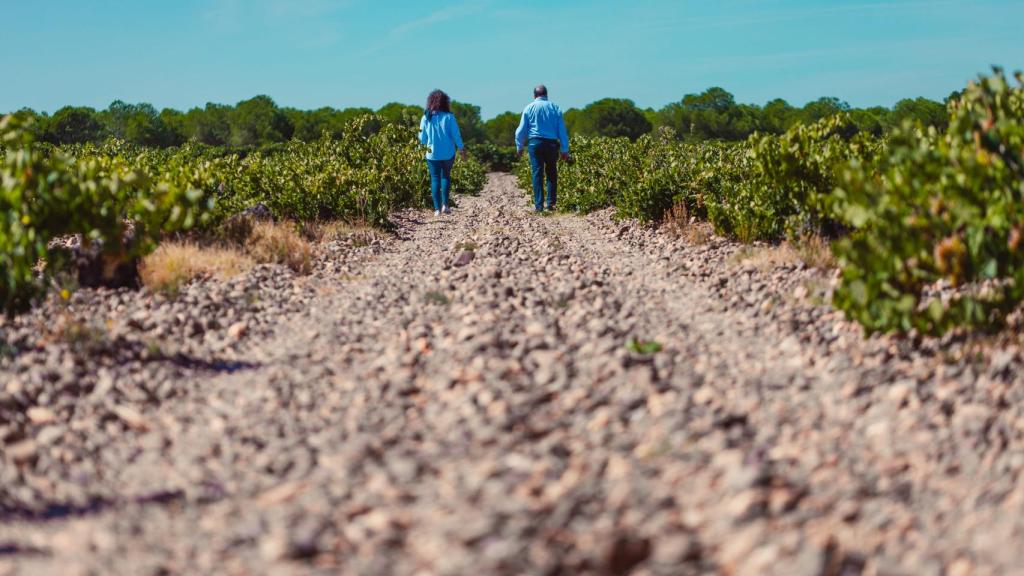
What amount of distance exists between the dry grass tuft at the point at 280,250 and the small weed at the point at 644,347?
481cm

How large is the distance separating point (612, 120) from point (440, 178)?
4121 inches

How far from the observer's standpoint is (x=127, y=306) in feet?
23.3

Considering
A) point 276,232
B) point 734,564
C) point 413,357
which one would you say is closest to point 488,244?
point 276,232

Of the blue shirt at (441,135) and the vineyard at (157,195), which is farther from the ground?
the blue shirt at (441,135)

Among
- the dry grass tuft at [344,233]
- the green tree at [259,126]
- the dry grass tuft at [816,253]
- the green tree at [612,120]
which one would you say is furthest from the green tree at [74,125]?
the dry grass tuft at [816,253]

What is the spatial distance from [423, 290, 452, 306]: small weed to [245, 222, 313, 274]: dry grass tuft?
8.19ft

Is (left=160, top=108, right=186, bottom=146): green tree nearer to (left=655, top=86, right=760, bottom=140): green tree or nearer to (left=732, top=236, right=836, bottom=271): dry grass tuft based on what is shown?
(left=655, top=86, right=760, bottom=140): green tree

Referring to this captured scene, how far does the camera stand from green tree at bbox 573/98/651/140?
115688 mm

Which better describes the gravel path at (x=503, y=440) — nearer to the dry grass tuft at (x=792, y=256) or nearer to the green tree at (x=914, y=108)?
the dry grass tuft at (x=792, y=256)

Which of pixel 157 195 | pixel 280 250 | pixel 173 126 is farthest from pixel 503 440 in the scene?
pixel 173 126

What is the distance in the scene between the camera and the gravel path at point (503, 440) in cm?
306

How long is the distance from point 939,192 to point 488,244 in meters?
6.08

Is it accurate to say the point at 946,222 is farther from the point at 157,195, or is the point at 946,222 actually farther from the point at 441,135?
the point at 441,135

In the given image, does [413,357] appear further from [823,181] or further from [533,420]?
[823,181]
